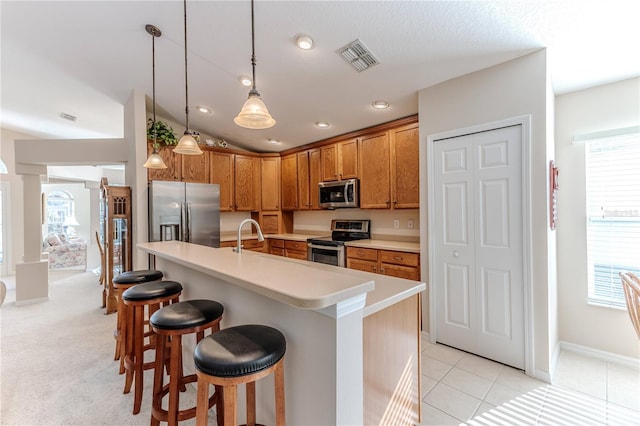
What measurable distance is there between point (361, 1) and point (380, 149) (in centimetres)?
194

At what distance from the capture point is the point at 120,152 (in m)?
4.08

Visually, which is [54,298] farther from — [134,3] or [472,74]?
[472,74]

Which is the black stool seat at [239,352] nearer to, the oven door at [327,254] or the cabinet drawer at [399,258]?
the cabinet drawer at [399,258]

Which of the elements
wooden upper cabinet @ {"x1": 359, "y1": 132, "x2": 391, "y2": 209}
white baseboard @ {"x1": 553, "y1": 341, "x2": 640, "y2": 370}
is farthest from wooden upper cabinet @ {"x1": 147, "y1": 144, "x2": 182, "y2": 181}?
white baseboard @ {"x1": 553, "y1": 341, "x2": 640, "y2": 370}

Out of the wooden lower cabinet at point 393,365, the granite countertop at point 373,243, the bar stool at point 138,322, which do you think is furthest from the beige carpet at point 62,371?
the granite countertop at point 373,243

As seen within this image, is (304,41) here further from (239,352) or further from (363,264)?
(363,264)

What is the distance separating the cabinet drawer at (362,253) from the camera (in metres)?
3.34

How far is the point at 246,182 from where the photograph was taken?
4887 millimetres

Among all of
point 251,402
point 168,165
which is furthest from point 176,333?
point 168,165

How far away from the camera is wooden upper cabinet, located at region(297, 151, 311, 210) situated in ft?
15.3

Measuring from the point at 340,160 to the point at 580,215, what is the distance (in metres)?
2.80

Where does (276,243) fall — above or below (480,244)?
below

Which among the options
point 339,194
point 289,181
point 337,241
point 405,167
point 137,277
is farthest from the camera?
point 289,181

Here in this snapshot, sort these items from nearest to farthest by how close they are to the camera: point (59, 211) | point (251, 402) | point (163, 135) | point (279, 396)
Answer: point (279, 396) → point (251, 402) → point (163, 135) → point (59, 211)
